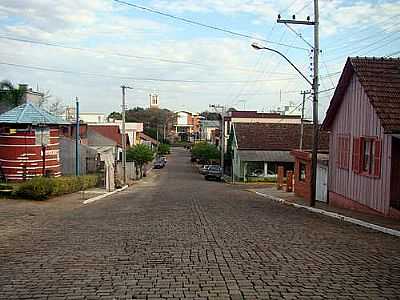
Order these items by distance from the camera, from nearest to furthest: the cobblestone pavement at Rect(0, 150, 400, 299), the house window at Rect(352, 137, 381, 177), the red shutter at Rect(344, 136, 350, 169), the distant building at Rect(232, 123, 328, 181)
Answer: the cobblestone pavement at Rect(0, 150, 400, 299) < the house window at Rect(352, 137, 381, 177) < the red shutter at Rect(344, 136, 350, 169) < the distant building at Rect(232, 123, 328, 181)

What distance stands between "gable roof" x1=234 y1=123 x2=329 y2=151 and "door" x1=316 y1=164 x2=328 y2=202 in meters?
31.3

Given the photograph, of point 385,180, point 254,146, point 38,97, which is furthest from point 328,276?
point 254,146

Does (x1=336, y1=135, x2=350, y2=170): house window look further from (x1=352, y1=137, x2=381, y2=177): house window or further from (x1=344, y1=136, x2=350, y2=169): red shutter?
(x1=352, y1=137, x2=381, y2=177): house window

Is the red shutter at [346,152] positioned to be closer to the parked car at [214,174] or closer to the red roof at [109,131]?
the parked car at [214,174]

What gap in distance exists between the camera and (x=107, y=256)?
9.52m

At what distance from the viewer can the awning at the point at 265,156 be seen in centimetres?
5831

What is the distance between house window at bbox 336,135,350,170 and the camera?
22.7 meters

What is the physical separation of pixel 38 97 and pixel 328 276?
45.1m

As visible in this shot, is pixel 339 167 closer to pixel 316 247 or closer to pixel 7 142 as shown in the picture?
pixel 316 247

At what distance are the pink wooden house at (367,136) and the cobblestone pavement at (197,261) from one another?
413 centimetres

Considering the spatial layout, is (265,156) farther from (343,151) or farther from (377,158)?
(377,158)

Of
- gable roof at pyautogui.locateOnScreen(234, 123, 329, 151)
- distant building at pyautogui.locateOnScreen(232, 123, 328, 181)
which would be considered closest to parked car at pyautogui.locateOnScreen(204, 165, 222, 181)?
distant building at pyautogui.locateOnScreen(232, 123, 328, 181)

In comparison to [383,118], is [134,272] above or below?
below

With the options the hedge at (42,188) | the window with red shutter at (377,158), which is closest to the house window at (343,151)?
the window with red shutter at (377,158)
